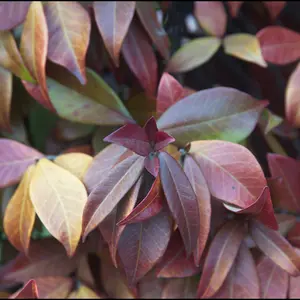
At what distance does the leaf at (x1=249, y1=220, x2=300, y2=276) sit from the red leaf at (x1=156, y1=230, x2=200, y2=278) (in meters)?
0.08

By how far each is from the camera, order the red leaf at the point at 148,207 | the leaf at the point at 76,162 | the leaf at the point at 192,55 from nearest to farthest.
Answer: the red leaf at the point at 148,207, the leaf at the point at 76,162, the leaf at the point at 192,55

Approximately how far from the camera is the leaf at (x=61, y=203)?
424mm

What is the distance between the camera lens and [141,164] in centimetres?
39

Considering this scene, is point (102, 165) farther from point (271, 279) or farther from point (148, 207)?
point (271, 279)

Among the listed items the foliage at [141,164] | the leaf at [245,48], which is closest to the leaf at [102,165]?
the foliage at [141,164]

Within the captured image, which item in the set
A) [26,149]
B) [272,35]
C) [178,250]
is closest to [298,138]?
[272,35]

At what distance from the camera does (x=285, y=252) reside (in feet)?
1.47

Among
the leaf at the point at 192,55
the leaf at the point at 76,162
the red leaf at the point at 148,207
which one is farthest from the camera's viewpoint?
the leaf at the point at 192,55

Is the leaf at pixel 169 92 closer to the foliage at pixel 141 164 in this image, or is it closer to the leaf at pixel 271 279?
the foliage at pixel 141 164

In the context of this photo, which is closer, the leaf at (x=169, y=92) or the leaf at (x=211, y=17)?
the leaf at (x=169, y=92)

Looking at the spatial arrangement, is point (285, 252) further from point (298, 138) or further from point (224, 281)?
point (298, 138)

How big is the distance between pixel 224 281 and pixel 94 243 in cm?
18

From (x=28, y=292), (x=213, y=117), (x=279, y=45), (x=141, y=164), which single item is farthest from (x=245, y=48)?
(x=28, y=292)

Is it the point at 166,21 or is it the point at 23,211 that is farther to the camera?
the point at 166,21
